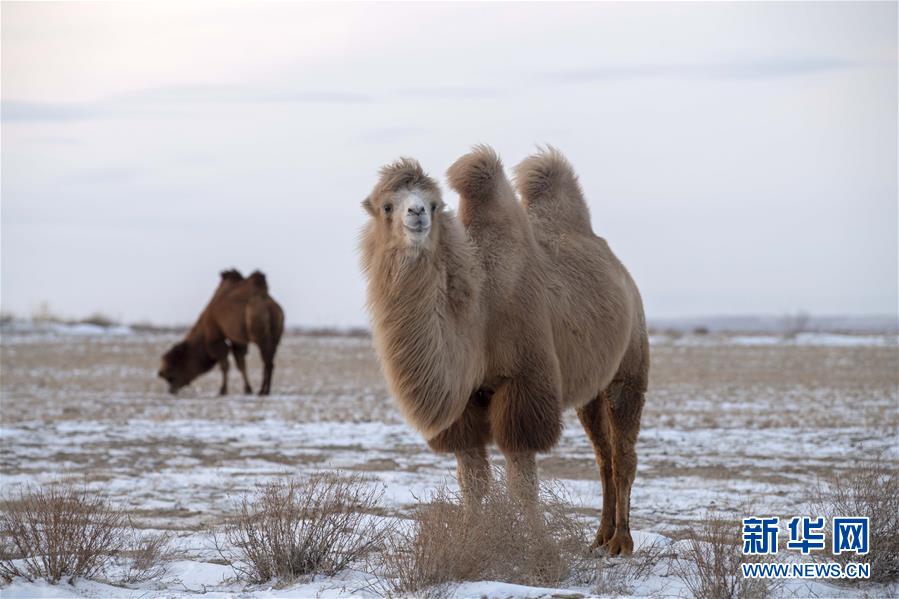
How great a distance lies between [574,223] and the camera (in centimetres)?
884

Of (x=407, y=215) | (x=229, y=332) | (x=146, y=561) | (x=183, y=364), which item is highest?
(x=407, y=215)

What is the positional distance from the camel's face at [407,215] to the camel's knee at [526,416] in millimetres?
1182

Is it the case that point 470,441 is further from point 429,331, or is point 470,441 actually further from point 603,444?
point 603,444

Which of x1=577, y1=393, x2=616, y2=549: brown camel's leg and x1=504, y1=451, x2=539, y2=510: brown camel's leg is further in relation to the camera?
x1=577, y1=393, x2=616, y2=549: brown camel's leg

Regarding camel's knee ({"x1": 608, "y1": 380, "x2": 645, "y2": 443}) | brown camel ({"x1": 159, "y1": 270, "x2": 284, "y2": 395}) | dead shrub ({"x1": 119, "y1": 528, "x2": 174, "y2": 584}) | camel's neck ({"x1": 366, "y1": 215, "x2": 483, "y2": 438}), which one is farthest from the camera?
brown camel ({"x1": 159, "y1": 270, "x2": 284, "y2": 395})

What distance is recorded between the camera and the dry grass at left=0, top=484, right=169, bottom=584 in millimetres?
6324

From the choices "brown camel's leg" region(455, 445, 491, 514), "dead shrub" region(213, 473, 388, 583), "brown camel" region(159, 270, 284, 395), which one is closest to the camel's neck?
"brown camel's leg" region(455, 445, 491, 514)

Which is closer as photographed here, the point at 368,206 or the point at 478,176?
the point at 368,206

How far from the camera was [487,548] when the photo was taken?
6.06m

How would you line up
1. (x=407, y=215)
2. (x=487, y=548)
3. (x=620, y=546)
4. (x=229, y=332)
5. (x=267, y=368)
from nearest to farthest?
(x=487, y=548) < (x=407, y=215) < (x=620, y=546) < (x=267, y=368) < (x=229, y=332)

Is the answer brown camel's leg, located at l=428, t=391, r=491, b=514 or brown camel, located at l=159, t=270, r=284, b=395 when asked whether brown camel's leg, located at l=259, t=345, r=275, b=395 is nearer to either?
brown camel, located at l=159, t=270, r=284, b=395

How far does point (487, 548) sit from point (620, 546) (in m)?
2.02

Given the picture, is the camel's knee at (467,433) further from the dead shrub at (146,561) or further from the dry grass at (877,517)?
the dry grass at (877,517)

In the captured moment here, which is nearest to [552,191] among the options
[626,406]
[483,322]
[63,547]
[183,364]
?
[626,406]
